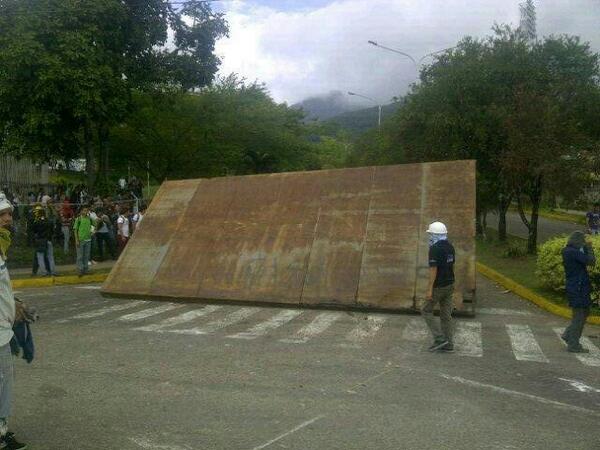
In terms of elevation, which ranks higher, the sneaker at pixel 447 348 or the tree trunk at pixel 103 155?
the tree trunk at pixel 103 155

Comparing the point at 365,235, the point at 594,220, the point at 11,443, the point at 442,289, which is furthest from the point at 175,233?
the point at 594,220

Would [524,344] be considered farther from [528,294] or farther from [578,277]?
[528,294]

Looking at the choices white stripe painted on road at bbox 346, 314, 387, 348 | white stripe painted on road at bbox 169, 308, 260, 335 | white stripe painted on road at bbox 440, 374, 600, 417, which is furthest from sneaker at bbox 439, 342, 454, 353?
white stripe painted on road at bbox 169, 308, 260, 335

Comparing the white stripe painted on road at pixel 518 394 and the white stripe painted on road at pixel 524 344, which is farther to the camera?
the white stripe painted on road at pixel 524 344

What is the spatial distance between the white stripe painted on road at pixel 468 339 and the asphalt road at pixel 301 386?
1.2 inches

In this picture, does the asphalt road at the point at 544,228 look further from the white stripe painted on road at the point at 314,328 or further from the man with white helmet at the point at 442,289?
the man with white helmet at the point at 442,289

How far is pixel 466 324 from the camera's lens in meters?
11.2

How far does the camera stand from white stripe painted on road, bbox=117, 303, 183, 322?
458 inches

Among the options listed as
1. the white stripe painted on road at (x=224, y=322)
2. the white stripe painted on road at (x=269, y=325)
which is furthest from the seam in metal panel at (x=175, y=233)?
the white stripe painted on road at (x=269, y=325)

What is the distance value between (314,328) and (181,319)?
243 centimetres

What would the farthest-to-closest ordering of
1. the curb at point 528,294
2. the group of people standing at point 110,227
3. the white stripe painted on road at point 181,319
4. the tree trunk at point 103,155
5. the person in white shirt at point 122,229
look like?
the tree trunk at point 103,155 → the person in white shirt at point 122,229 → the group of people standing at point 110,227 → the curb at point 528,294 → the white stripe painted on road at point 181,319

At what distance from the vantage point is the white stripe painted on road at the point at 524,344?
8.76 m

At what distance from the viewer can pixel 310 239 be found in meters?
13.7

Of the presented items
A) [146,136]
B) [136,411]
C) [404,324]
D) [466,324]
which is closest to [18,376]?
[136,411]
